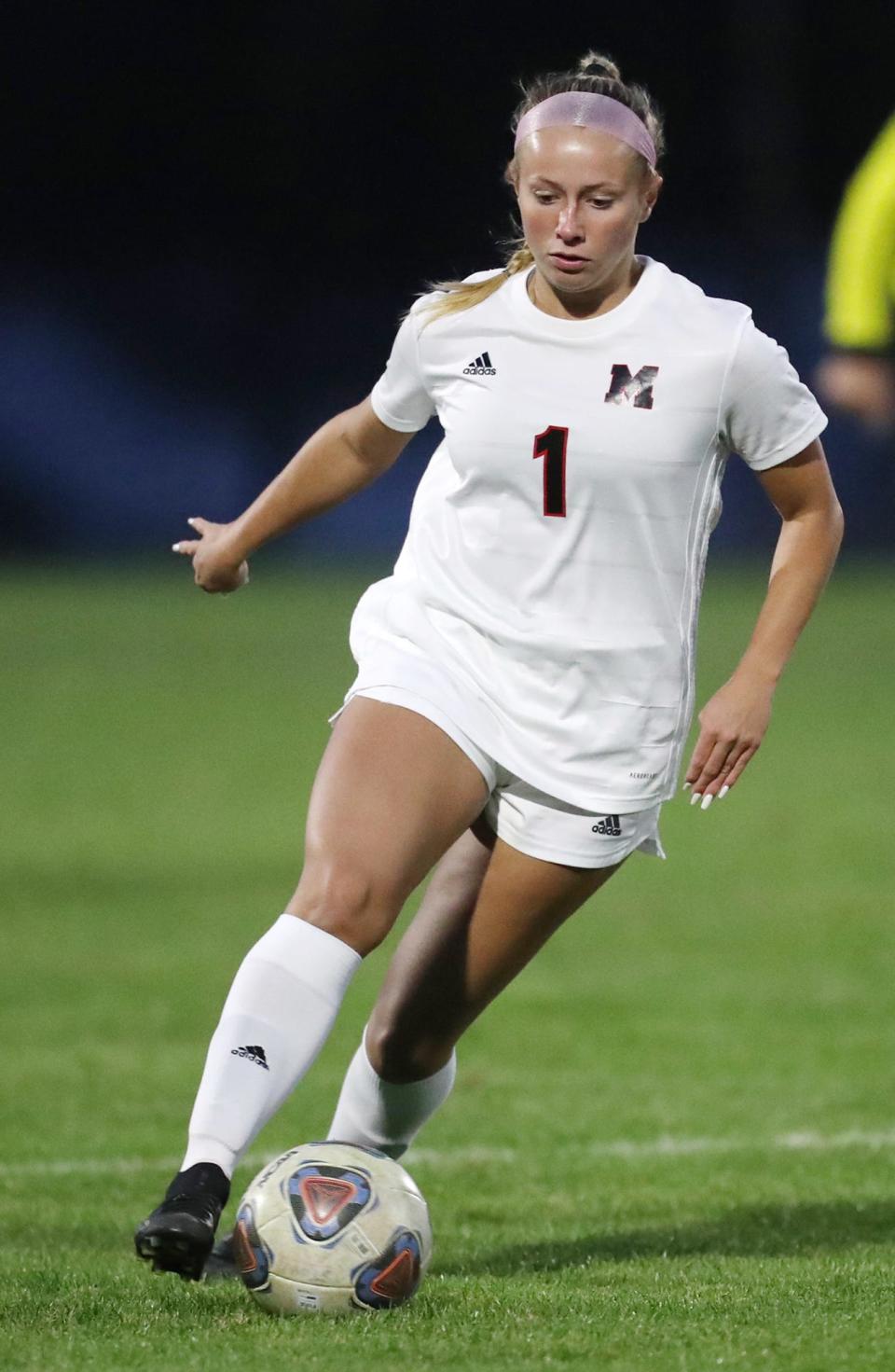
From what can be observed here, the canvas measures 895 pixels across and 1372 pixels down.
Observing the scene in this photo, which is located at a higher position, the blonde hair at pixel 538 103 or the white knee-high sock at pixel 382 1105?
the blonde hair at pixel 538 103

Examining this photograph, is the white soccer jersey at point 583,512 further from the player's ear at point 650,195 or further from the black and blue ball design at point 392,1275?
the black and blue ball design at point 392,1275

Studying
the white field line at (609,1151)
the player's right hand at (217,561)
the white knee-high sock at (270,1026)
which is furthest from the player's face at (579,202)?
the white field line at (609,1151)

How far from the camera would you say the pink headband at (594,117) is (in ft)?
14.4

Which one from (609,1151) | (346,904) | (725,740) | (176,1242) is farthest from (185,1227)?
(609,1151)

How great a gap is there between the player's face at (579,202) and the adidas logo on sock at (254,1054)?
1588 millimetres

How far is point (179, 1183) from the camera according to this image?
398 cm

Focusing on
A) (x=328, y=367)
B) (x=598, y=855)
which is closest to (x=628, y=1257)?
(x=598, y=855)

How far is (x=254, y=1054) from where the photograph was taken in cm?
416

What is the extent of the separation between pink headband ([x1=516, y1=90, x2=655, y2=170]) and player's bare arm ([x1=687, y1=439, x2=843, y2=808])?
2.29 feet

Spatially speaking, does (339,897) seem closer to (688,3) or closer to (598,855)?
(598,855)

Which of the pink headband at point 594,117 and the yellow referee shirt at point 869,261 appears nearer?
the pink headband at point 594,117

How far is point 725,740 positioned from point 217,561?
1271mm

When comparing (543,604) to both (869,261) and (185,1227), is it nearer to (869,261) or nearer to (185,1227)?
(185,1227)

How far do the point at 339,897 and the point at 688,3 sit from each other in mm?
31625
